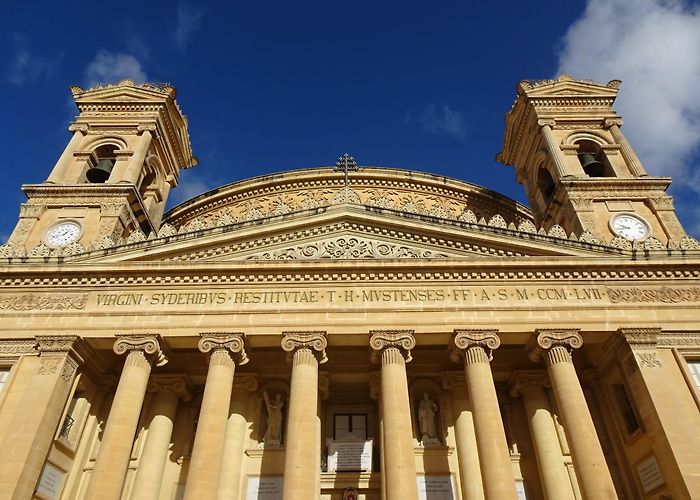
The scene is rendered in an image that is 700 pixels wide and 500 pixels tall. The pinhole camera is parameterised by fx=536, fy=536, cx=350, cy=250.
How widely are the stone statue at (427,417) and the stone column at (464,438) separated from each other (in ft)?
2.18

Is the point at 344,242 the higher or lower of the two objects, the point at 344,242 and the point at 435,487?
the higher

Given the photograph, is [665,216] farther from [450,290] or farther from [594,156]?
[450,290]

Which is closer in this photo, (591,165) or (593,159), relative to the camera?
(593,159)

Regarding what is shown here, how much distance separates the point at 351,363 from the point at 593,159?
1638 centimetres

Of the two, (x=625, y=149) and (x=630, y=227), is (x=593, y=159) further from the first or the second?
(x=630, y=227)

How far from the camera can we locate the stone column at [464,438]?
15758 millimetres

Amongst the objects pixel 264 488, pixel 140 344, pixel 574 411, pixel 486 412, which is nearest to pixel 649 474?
pixel 574 411

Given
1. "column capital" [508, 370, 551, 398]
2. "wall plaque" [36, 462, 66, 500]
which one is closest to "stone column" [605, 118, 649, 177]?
"column capital" [508, 370, 551, 398]

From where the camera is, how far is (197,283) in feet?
55.8

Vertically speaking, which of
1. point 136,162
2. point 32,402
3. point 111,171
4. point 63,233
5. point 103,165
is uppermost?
point 103,165

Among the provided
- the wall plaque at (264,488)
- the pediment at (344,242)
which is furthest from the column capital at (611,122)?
the wall plaque at (264,488)

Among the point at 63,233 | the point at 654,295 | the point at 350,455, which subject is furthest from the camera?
the point at 63,233

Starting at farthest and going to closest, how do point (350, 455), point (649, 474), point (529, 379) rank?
point (529, 379) < point (350, 455) < point (649, 474)

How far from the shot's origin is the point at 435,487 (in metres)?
16.3
